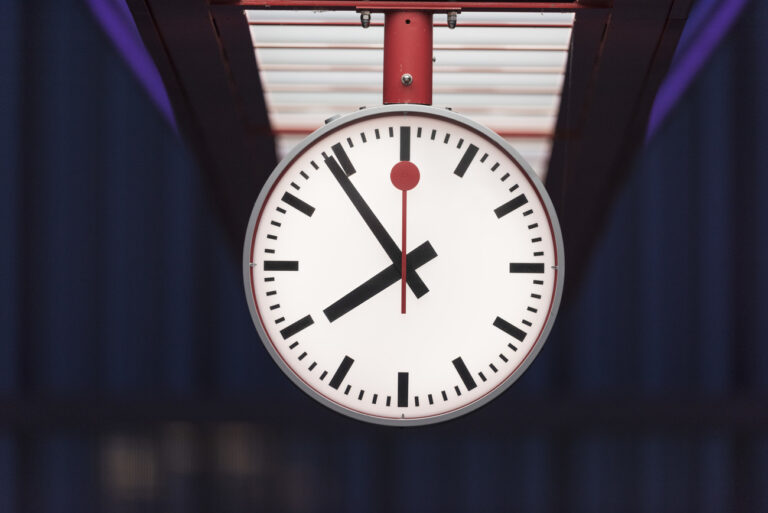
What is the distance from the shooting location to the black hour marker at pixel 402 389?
4.04 ft

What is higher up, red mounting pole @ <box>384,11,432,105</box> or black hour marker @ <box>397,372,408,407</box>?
red mounting pole @ <box>384,11,432,105</box>

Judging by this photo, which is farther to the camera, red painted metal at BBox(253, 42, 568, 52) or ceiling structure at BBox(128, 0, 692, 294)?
red painted metal at BBox(253, 42, 568, 52)

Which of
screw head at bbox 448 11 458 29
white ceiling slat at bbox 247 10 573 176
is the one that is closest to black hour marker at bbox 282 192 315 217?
screw head at bbox 448 11 458 29

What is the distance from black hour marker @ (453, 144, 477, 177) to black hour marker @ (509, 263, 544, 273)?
0.14 metres

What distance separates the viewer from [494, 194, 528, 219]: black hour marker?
123cm

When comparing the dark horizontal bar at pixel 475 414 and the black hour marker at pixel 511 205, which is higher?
the black hour marker at pixel 511 205

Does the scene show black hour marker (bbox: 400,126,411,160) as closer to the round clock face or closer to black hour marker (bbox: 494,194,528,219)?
the round clock face

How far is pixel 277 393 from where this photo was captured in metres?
4.32

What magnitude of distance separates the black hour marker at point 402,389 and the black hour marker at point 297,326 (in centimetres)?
14

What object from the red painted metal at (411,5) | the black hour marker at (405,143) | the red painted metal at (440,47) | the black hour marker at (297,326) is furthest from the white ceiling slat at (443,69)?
the black hour marker at (297,326)

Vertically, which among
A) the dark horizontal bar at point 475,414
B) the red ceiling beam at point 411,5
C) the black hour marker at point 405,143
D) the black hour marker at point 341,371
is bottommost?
the dark horizontal bar at point 475,414

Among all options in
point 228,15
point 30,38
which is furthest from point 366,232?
point 30,38

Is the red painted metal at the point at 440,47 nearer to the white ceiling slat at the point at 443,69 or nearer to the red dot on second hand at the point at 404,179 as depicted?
the white ceiling slat at the point at 443,69

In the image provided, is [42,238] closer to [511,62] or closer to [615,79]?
[511,62]
